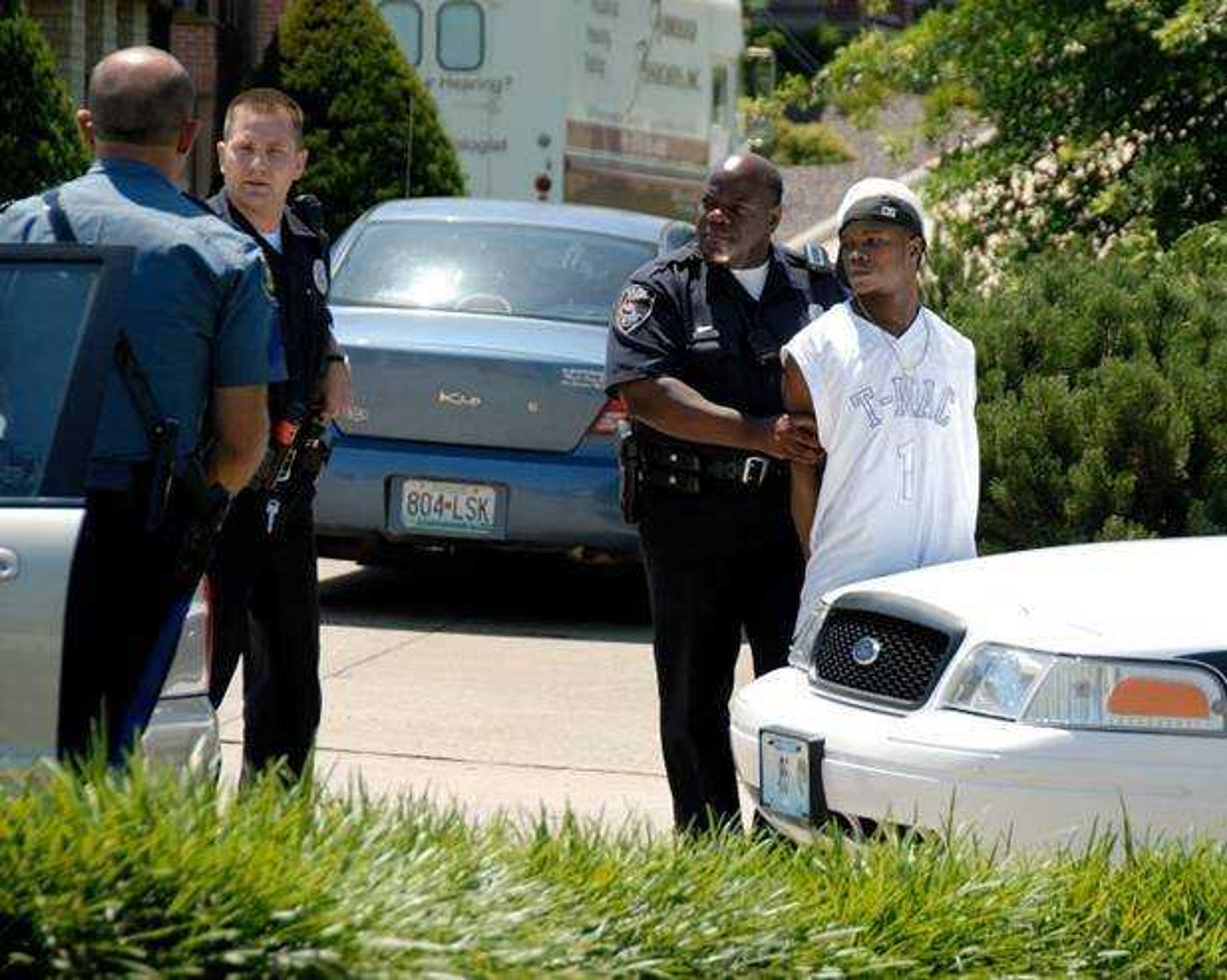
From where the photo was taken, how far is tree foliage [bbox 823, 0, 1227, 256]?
43.7 feet

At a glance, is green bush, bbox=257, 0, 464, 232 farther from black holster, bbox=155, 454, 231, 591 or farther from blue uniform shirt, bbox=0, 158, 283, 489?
black holster, bbox=155, 454, 231, 591

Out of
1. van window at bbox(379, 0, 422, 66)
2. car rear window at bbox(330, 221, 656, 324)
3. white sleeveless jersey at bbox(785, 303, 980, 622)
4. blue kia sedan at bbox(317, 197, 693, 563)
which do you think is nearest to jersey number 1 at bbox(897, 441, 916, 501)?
white sleeveless jersey at bbox(785, 303, 980, 622)

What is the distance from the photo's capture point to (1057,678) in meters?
5.34

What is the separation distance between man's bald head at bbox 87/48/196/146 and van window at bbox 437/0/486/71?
17581 millimetres

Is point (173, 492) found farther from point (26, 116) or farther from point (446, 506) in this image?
point (26, 116)

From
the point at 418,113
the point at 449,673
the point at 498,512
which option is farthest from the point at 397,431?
the point at 418,113

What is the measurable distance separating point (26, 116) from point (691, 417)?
33.9 feet

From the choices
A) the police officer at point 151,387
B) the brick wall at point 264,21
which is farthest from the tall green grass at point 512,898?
the brick wall at point 264,21

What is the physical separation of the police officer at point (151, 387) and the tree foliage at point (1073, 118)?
8299mm

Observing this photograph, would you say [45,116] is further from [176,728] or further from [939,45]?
[176,728]

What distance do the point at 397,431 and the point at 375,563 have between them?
0.76m

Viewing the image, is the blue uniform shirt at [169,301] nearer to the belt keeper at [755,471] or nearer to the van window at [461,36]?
the belt keeper at [755,471]

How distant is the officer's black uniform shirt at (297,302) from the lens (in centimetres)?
647

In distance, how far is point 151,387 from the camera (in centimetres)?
504
